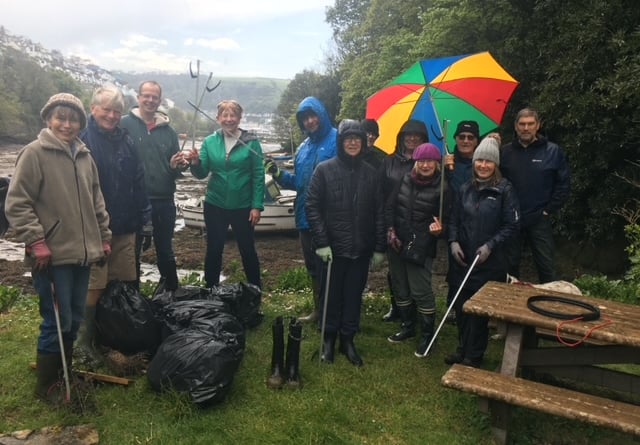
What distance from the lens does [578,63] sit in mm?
6582

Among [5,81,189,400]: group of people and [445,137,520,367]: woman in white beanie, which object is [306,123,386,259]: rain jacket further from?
[5,81,189,400]: group of people

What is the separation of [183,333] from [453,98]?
10.2ft

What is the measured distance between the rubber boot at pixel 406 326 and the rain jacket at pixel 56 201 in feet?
8.12

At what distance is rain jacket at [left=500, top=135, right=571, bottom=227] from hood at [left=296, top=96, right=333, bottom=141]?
1581 mm

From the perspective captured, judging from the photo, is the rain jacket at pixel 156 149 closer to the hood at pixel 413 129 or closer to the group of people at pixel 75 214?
the group of people at pixel 75 214

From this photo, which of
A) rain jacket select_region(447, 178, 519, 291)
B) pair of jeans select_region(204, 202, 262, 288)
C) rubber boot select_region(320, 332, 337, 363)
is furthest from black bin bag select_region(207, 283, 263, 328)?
rain jacket select_region(447, 178, 519, 291)

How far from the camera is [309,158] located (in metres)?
4.38

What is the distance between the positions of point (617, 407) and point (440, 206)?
181 centimetres

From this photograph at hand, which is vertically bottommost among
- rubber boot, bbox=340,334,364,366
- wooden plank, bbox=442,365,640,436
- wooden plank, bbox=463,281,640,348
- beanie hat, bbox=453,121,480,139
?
rubber boot, bbox=340,334,364,366

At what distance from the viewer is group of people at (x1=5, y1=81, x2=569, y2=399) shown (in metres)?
2.97

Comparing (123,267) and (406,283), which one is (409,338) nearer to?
(406,283)

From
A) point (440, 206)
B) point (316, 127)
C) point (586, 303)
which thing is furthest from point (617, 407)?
point (316, 127)

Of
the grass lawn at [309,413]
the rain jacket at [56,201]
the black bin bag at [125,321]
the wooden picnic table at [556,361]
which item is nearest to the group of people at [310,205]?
the rain jacket at [56,201]

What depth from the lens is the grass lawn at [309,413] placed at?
2.83 m
